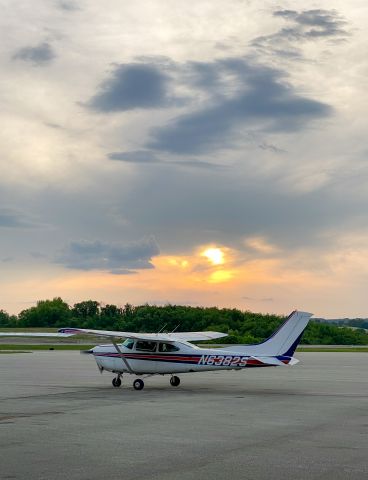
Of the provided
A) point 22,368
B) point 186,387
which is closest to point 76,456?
point 186,387

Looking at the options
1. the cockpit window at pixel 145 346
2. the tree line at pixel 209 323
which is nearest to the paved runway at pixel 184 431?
the cockpit window at pixel 145 346

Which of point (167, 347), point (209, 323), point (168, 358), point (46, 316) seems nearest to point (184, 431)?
point (168, 358)

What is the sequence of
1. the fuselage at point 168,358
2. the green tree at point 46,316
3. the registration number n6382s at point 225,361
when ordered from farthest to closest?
the green tree at point 46,316 < the fuselage at point 168,358 < the registration number n6382s at point 225,361

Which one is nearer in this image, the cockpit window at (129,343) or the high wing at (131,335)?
the high wing at (131,335)

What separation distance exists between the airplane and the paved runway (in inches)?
37.3

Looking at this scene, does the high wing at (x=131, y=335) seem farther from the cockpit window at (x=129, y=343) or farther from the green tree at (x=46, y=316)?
the green tree at (x=46, y=316)

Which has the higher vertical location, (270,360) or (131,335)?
(131,335)

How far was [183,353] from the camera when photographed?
27.7m

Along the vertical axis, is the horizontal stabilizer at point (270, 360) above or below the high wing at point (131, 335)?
below

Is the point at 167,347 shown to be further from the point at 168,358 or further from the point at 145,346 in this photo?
the point at 145,346

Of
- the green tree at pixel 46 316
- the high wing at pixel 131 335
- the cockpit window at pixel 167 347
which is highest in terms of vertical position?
the green tree at pixel 46 316

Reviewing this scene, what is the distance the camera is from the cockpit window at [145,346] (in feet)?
93.5

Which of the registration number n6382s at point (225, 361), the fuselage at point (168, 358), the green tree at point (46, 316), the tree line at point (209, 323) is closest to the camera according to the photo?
the registration number n6382s at point (225, 361)

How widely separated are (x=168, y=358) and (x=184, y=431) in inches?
449
